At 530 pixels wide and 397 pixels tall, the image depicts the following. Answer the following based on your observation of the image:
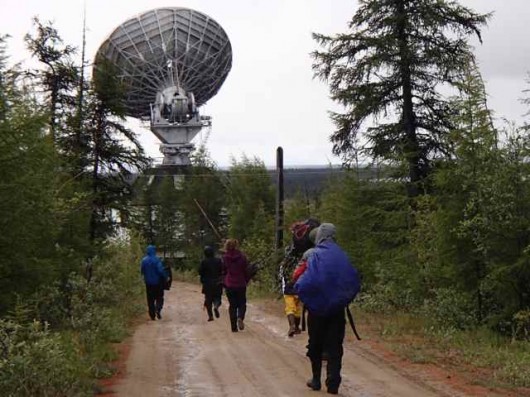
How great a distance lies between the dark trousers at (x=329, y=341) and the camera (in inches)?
299

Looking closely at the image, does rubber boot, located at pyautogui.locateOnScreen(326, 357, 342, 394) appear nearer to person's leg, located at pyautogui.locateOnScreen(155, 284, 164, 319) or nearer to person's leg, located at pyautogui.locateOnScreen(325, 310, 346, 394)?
person's leg, located at pyautogui.locateOnScreen(325, 310, 346, 394)

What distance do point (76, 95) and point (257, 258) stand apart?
37.7ft

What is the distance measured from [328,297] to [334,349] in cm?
57

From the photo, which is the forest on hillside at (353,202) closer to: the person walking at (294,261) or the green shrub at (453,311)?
the green shrub at (453,311)

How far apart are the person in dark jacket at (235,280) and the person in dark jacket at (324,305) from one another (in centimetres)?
557

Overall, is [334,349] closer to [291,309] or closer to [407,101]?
[291,309]

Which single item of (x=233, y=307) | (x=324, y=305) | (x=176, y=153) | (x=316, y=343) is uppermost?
(x=176, y=153)

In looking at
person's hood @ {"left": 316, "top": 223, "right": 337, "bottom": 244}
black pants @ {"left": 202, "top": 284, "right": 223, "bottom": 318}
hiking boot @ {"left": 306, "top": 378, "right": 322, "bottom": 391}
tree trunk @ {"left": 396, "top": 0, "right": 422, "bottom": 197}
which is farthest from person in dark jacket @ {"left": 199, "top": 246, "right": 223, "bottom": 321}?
person's hood @ {"left": 316, "top": 223, "right": 337, "bottom": 244}

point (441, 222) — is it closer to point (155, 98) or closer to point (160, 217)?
point (160, 217)

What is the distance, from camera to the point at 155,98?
58.2 m

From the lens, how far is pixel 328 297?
746 centimetres

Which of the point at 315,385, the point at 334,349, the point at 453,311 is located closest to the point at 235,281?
the point at 453,311

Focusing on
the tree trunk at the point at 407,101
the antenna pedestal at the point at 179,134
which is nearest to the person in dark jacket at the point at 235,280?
the tree trunk at the point at 407,101

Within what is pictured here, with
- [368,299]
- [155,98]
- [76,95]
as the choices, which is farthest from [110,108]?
[155,98]
